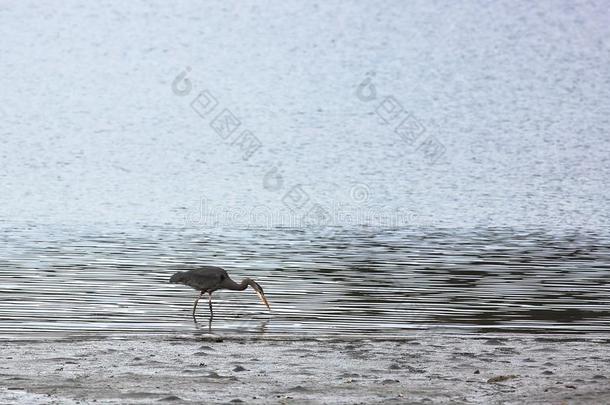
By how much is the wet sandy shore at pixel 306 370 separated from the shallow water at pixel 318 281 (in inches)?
68.3

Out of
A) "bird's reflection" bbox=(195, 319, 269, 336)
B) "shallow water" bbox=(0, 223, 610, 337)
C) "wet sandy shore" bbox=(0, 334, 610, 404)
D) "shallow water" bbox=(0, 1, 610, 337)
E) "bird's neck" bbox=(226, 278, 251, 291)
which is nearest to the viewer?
"wet sandy shore" bbox=(0, 334, 610, 404)

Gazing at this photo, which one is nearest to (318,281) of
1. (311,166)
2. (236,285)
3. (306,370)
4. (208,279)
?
(236,285)

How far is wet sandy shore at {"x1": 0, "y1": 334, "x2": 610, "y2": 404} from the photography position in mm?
13398

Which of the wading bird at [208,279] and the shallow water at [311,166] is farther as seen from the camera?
the shallow water at [311,166]

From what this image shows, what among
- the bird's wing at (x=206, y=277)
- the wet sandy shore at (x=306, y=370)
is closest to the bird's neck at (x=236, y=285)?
the bird's wing at (x=206, y=277)

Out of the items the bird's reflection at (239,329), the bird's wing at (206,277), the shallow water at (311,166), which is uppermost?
the shallow water at (311,166)

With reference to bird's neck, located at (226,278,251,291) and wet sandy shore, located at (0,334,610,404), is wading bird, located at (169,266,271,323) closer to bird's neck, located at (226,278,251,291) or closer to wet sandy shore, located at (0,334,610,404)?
bird's neck, located at (226,278,251,291)

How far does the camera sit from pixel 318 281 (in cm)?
2488

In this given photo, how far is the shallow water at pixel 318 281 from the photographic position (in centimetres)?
1973

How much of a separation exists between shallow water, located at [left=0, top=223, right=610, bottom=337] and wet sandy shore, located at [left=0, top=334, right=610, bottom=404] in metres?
1.73

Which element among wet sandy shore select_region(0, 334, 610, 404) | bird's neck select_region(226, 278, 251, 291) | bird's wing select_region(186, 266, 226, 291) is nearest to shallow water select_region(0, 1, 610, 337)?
bird's neck select_region(226, 278, 251, 291)

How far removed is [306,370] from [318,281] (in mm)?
9862

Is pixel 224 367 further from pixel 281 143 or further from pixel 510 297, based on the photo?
pixel 281 143

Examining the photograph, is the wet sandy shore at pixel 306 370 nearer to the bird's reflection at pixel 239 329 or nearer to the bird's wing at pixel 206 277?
the bird's reflection at pixel 239 329
